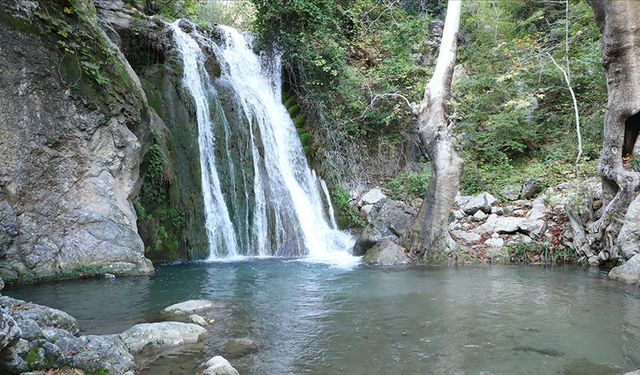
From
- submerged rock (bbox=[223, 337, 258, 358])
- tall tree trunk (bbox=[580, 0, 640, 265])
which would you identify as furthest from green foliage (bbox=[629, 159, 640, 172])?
submerged rock (bbox=[223, 337, 258, 358])

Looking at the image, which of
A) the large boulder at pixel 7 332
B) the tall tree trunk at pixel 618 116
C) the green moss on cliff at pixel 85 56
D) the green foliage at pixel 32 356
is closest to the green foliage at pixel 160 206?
the green moss on cliff at pixel 85 56

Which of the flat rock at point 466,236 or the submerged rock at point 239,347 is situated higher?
the flat rock at point 466,236

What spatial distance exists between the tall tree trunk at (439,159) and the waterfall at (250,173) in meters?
2.31

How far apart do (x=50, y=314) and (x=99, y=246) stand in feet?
13.6

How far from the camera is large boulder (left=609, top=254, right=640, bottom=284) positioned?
7.46 meters

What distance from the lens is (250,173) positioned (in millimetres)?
13094

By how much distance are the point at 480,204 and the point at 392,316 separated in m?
7.67

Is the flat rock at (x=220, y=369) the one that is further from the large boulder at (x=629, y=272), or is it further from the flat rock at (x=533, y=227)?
the flat rock at (x=533, y=227)

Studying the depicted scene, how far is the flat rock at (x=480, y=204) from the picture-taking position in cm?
1237

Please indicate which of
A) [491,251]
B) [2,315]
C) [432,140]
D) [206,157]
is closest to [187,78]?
[206,157]

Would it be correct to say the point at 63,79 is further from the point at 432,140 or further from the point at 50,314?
the point at 432,140

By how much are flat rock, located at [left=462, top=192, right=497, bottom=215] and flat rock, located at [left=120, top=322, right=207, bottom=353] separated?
9.34m

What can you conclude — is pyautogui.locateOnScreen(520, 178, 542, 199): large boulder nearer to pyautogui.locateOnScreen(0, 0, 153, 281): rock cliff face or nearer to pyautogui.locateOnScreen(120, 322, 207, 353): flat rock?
pyautogui.locateOnScreen(0, 0, 153, 281): rock cliff face

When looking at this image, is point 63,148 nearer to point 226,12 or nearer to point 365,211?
point 365,211
